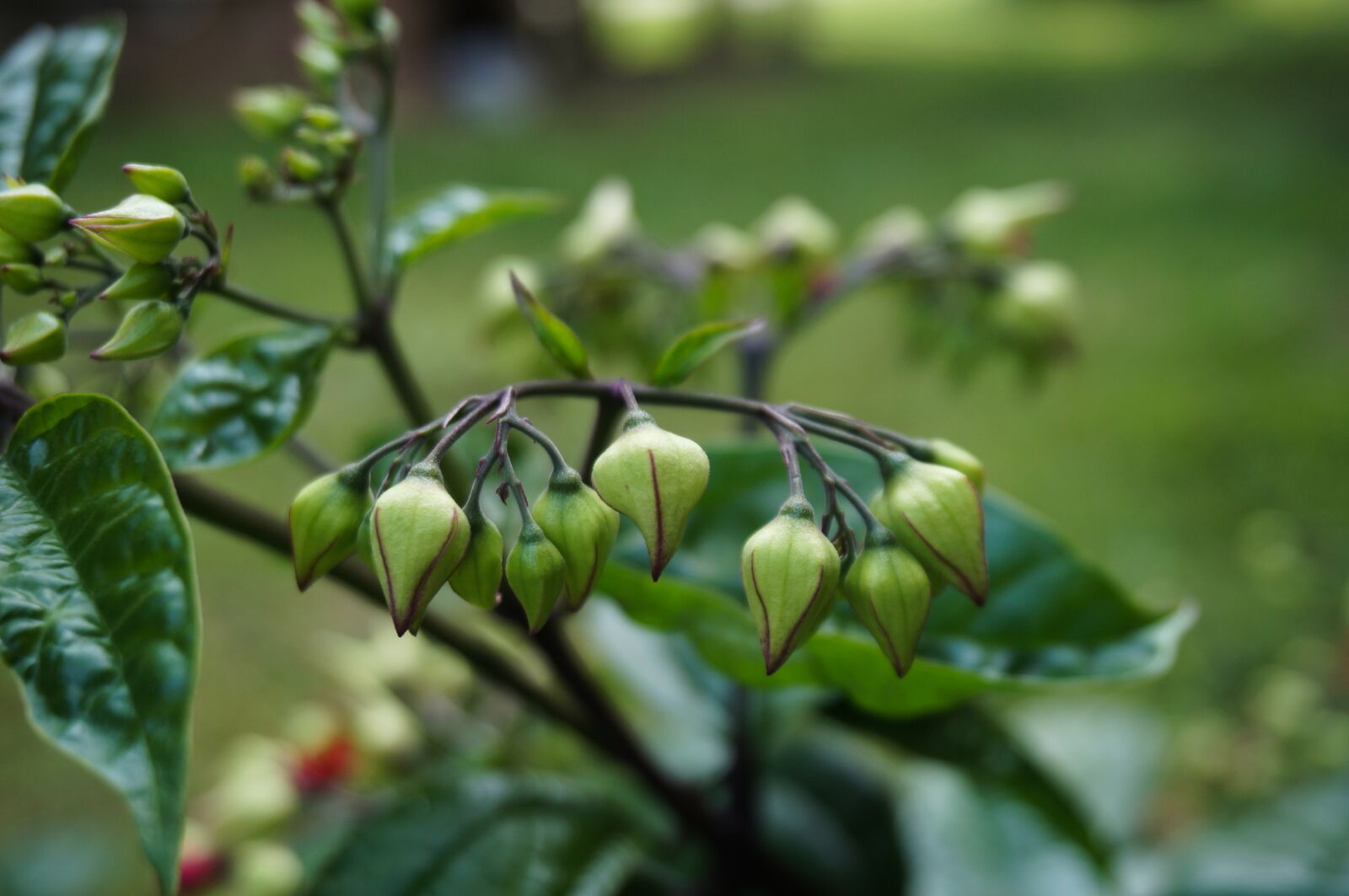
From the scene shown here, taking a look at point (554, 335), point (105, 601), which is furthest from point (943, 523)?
point (105, 601)

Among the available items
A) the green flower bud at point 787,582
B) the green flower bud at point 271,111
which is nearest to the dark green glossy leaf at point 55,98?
the green flower bud at point 271,111

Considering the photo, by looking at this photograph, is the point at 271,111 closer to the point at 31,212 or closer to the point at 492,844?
the point at 31,212

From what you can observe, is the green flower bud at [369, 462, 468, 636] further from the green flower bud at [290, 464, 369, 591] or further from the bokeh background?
the bokeh background

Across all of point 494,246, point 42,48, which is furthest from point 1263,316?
point 42,48

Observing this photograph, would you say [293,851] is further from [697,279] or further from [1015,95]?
[1015,95]

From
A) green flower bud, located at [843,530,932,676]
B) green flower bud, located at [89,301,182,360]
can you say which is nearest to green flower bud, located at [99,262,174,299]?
green flower bud, located at [89,301,182,360]

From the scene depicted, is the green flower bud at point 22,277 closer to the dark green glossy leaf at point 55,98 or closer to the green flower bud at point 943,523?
the dark green glossy leaf at point 55,98
